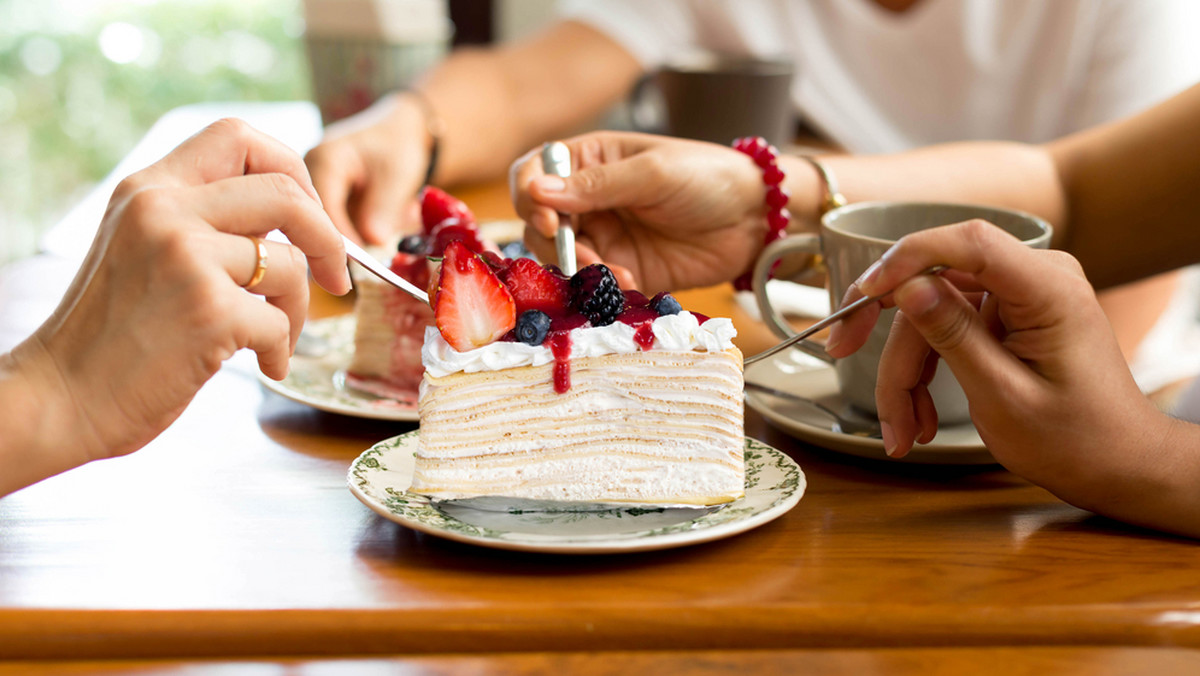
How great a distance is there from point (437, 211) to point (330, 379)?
0.75 feet

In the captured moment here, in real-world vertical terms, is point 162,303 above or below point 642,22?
below

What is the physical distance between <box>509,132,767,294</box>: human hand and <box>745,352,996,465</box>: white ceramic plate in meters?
0.19

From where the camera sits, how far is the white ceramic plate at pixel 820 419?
790 millimetres

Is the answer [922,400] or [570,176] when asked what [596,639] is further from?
[570,176]

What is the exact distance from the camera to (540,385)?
0.70 metres

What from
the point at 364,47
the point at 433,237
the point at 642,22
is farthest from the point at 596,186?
the point at 642,22

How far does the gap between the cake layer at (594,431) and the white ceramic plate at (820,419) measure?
0.14 metres

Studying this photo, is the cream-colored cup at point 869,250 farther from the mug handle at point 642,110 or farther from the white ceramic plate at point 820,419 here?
the mug handle at point 642,110

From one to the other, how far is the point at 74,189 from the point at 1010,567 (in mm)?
4431

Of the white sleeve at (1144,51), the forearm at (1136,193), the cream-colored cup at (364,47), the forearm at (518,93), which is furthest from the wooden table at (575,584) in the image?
the white sleeve at (1144,51)

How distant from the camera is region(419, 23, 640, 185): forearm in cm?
197

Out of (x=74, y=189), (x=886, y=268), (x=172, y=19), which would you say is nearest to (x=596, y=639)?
(x=886, y=268)

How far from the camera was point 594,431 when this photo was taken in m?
0.71

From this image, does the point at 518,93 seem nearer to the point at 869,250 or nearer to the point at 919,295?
the point at 869,250
